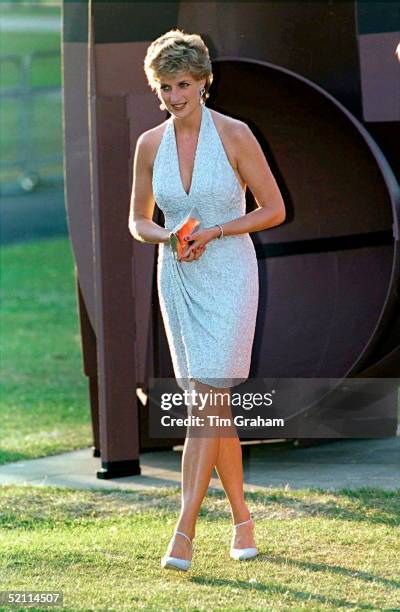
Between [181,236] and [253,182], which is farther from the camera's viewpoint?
[253,182]

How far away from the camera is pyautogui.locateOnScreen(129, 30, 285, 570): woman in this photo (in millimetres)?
4992

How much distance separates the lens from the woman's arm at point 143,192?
16.9 feet

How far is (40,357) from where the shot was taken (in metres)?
11.8

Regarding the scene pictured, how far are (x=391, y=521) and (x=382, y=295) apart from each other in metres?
2.38

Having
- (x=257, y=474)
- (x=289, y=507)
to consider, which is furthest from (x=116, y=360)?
(x=289, y=507)

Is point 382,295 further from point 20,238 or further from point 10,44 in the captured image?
point 10,44

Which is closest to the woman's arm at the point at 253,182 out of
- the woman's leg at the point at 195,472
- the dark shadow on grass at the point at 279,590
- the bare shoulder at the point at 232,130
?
the bare shoulder at the point at 232,130

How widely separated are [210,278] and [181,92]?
62 centimetres

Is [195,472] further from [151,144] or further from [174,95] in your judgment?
[174,95]

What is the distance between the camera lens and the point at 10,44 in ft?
98.5

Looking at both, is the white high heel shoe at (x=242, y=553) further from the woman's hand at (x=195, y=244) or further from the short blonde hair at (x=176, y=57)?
the short blonde hair at (x=176, y=57)

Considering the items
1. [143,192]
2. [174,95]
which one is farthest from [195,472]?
[174,95]

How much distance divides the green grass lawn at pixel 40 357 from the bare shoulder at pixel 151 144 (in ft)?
10.9

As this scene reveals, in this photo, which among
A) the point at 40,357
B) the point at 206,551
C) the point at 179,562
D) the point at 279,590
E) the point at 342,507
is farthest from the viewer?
the point at 40,357
